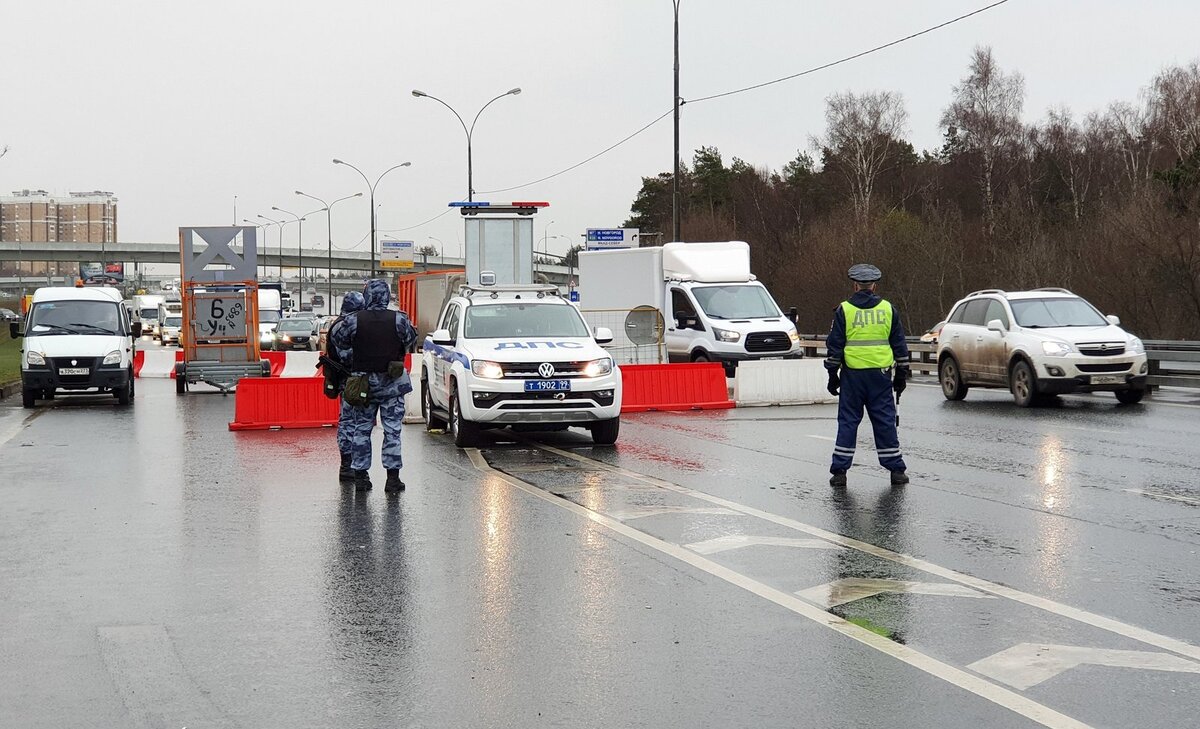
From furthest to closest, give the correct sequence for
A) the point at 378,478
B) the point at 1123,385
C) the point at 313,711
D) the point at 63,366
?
the point at 63,366 < the point at 1123,385 < the point at 378,478 < the point at 313,711

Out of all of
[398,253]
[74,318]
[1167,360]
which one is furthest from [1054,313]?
[398,253]

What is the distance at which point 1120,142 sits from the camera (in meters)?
75.8

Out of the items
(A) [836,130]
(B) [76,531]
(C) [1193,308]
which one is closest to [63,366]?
(B) [76,531]

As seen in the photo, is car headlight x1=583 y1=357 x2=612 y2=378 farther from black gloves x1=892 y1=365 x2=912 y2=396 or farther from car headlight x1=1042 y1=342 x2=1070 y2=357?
car headlight x1=1042 y1=342 x2=1070 y2=357

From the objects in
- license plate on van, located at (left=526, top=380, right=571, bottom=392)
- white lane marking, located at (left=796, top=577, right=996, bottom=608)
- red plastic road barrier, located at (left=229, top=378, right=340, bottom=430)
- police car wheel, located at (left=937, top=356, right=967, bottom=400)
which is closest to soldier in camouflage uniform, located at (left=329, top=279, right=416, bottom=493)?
license plate on van, located at (left=526, top=380, right=571, bottom=392)

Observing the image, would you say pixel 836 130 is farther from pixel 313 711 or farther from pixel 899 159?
pixel 313 711

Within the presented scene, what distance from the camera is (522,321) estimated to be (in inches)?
645

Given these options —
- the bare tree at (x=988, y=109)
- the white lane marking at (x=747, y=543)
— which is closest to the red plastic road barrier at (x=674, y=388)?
the white lane marking at (x=747, y=543)

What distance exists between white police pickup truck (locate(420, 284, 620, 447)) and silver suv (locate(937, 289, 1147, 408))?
739cm

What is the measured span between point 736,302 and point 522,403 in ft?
48.1

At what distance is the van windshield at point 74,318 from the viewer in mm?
24469

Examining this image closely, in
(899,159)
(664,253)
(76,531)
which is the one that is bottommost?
(76,531)

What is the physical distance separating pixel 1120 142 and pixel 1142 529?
236 ft

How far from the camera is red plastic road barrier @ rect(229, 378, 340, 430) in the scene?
18.1m
